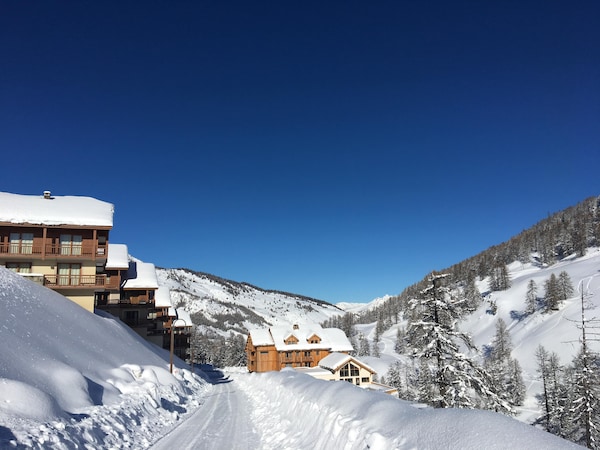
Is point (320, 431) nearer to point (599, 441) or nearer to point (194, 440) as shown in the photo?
point (194, 440)

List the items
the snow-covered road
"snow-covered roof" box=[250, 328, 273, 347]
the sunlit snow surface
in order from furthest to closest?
1. "snow-covered roof" box=[250, 328, 273, 347]
2. the snow-covered road
3. the sunlit snow surface

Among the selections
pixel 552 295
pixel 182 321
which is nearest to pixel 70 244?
pixel 182 321

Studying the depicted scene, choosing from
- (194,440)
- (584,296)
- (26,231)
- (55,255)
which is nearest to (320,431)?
(194,440)

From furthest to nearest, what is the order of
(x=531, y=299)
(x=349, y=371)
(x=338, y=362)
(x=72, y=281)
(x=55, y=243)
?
(x=531, y=299) → (x=349, y=371) → (x=338, y=362) → (x=55, y=243) → (x=72, y=281)

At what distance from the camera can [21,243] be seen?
31766mm

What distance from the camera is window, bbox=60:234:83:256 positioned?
32688mm

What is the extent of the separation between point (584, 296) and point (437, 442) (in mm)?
21836

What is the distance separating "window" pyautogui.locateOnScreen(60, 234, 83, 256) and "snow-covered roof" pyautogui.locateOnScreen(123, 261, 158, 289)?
12470mm

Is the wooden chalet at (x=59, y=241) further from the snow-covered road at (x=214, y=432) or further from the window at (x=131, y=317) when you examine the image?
the snow-covered road at (x=214, y=432)

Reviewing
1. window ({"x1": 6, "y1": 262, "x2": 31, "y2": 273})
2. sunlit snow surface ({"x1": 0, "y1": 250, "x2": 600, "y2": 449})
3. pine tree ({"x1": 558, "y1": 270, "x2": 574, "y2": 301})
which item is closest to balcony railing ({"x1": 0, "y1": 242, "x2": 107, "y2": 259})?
window ({"x1": 6, "y1": 262, "x2": 31, "y2": 273})

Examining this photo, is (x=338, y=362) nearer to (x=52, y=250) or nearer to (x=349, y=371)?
(x=349, y=371)

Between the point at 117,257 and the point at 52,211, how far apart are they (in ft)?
32.9

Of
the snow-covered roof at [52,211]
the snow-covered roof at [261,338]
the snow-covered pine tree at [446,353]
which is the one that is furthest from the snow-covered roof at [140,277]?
the snow-covered pine tree at [446,353]

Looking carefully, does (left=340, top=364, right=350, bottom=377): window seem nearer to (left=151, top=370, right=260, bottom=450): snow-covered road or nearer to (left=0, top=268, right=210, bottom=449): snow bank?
(left=0, top=268, right=210, bottom=449): snow bank
